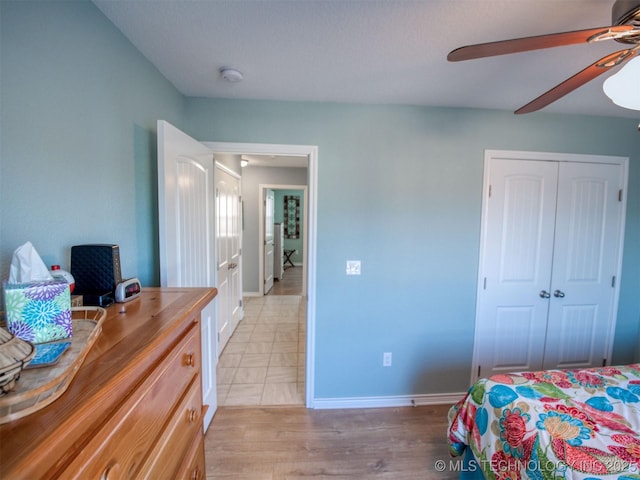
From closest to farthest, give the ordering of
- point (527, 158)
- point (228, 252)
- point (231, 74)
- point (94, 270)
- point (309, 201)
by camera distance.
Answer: point (94, 270), point (231, 74), point (309, 201), point (527, 158), point (228, 252)

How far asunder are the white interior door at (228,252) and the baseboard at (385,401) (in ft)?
4.30

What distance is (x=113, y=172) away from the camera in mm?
1207

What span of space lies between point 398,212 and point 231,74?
144 centimetres

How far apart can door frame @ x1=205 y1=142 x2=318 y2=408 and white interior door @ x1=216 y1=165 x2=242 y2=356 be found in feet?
2.25

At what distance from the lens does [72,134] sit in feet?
3.23

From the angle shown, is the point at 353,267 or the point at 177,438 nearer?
the point at 177,438

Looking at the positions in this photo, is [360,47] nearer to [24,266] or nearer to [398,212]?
[398,212]

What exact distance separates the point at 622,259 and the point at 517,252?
96cm

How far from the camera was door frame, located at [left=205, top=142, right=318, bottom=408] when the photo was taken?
1964 millimetres

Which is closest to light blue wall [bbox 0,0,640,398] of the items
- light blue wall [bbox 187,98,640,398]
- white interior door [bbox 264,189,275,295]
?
light blue wall [bbox 187,98,640,398]

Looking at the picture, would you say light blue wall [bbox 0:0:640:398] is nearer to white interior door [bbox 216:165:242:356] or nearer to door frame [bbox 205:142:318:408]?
door frame [bbox 205:142:318:408]

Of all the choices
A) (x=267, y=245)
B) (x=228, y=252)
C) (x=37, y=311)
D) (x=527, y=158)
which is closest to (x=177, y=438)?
(x=37, y=311)

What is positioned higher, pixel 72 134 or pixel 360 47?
pixel 360 47

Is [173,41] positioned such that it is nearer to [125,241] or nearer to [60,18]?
[60,18]
